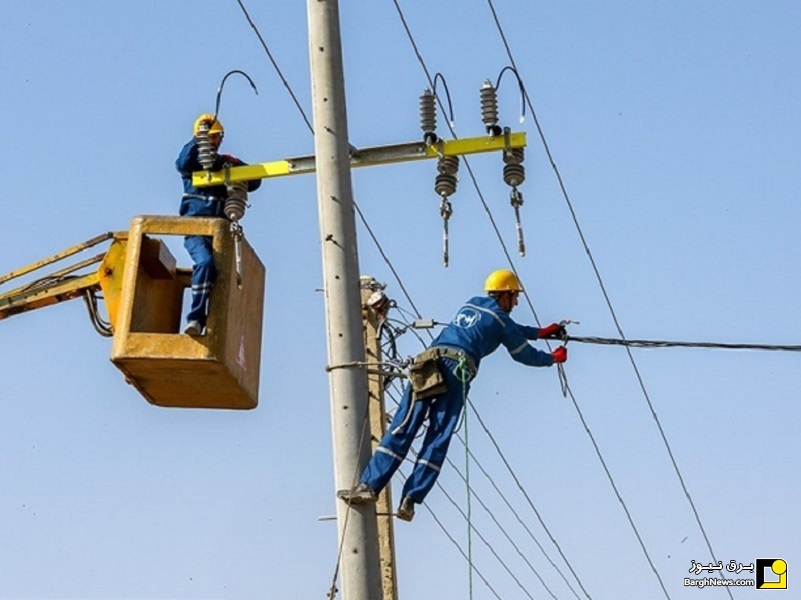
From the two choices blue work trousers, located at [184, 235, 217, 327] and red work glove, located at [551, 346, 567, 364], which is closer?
blue work trousers, located at [184, 235, 217, 327]

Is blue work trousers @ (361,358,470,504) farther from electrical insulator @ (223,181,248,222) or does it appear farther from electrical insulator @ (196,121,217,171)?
electrical insulator @ (196,121,217,171)

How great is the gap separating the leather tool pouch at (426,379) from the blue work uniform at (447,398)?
46 mm

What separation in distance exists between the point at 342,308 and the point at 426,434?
1071mm

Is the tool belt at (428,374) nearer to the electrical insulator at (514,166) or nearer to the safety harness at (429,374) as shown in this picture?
the safety harness at (429,374)

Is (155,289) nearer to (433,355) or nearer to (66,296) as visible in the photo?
(66,296)

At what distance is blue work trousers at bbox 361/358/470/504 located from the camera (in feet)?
29.8

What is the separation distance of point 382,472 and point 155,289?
230 cm

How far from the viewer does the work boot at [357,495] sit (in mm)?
8609

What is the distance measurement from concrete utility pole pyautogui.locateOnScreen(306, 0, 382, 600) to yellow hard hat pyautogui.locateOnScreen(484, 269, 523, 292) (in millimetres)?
1492

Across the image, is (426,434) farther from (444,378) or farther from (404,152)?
(404,152)

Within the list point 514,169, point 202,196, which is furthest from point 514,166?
point 202,196

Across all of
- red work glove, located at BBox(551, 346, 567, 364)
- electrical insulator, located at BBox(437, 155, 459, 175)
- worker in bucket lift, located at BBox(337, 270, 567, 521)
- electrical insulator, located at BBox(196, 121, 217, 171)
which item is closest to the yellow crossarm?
electrical insulator, located at BBox(437, 155, 459, 175)

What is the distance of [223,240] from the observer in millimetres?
9812

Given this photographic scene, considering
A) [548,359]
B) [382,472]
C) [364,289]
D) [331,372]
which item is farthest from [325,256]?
[364,289]
